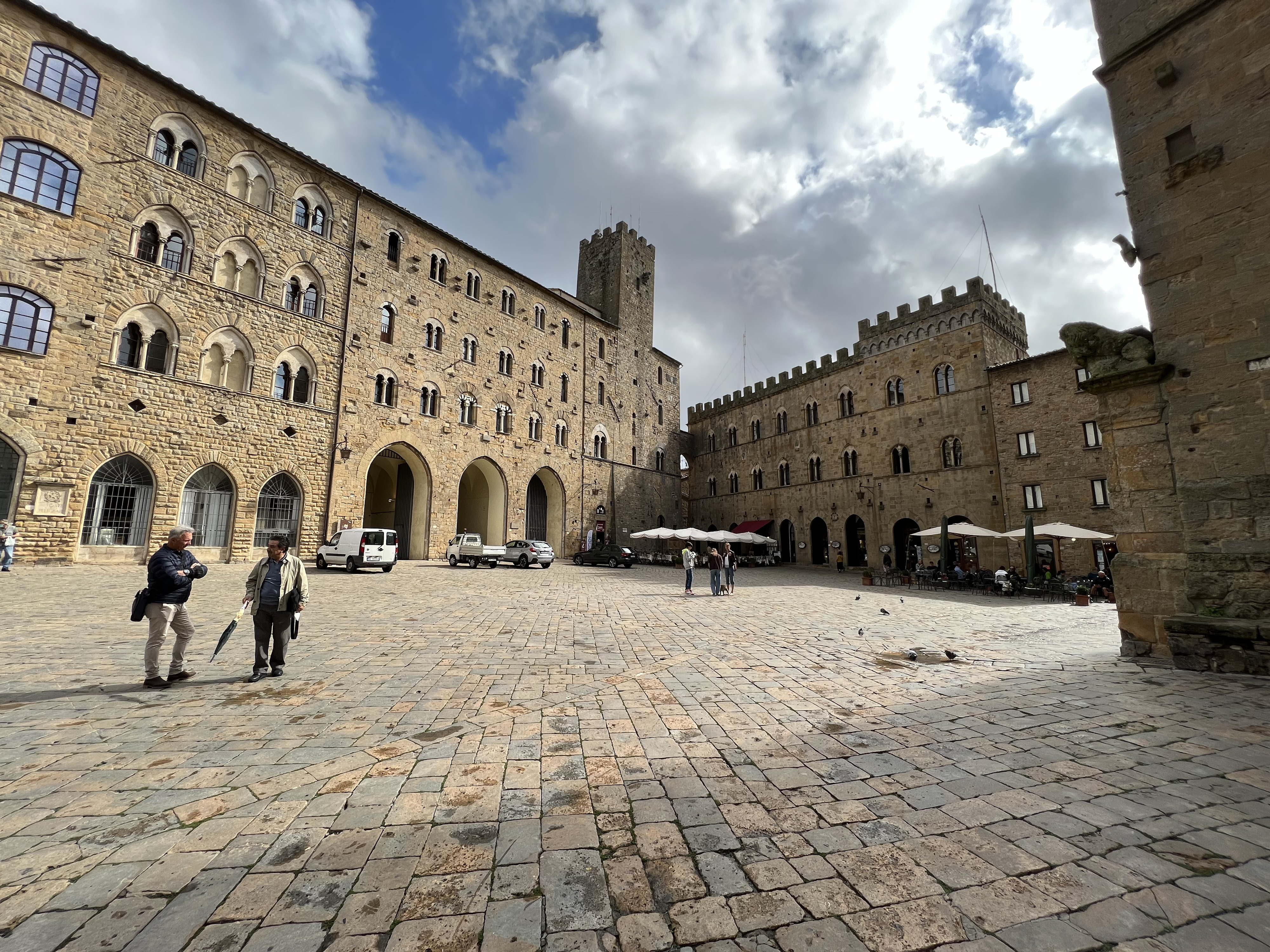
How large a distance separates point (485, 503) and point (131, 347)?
623 inches

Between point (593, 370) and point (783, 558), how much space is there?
57.0ft

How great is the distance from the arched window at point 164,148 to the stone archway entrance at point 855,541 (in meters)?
33.6

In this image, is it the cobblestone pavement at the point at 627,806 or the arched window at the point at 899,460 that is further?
the arched window at the point at 899,460

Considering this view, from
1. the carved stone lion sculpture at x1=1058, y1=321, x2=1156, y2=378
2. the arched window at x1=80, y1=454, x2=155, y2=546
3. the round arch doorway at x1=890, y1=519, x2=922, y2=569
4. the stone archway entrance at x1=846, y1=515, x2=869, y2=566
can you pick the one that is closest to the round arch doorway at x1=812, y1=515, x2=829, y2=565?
the stone archway entrance at x1=846, y1=515, x2=869, y2=566

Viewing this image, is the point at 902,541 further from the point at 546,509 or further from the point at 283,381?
the point at 283,381

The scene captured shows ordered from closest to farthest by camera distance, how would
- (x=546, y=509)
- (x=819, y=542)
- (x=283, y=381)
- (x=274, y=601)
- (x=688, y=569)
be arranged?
1. (x=274, y=601)
2. (x=688, y=569)
3. (x=283, y=381)
4. (x=819, y=542)
5. (x=546, y=509)

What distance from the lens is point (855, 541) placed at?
2916 cm

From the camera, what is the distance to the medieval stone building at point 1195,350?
586 cm

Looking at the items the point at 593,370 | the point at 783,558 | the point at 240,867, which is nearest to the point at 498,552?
the point at 593,370

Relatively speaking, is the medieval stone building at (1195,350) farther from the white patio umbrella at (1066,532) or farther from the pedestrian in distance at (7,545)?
the pedestrian in distance at (7,545)

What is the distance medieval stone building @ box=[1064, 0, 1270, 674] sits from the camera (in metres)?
5.86

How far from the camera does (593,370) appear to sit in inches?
1326

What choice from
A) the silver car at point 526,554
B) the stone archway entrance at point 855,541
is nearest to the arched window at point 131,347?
the silver car at point 526,554

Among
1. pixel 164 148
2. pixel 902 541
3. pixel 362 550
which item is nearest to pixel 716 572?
pixel 362 550
